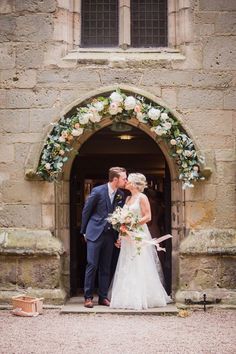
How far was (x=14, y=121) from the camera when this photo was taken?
8.01 m

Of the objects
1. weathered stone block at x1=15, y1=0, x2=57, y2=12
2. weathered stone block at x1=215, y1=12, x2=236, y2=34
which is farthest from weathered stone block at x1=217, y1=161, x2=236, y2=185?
weathered stone block at x1=15, y1=0, x2=57, y2=12

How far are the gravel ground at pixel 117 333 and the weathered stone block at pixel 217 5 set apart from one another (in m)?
4.10

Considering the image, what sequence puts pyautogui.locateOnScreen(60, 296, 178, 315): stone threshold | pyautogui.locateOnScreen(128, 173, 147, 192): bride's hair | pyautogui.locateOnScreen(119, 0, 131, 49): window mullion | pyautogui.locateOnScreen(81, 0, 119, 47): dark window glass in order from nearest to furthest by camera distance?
pyautogui.locateOnScreen(60, 296, 178, 315): stone threshold < pyautogui.locateOnScreen(128, 173, 147, 192): bride's hair < pyautogui.locateOnScreen(119, 0, 131, 49): window mullion < pyautogui.locateOnScreen(81, 0, 119, 47): dark window glass

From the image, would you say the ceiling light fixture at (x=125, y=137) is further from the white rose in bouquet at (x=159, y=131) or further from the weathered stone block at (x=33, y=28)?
the weathered stone block at (x=33, y=28)

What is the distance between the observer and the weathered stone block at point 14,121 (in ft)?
26.2

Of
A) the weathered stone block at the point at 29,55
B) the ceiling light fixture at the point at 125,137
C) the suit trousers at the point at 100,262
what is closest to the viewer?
the suit trousers at the point at 100,262

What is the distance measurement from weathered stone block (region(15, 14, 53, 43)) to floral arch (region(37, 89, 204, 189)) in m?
1.19

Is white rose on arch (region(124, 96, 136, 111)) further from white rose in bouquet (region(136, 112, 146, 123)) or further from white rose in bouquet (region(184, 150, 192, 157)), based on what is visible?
white rose in bouquet (region(184, 150, 192, 157))

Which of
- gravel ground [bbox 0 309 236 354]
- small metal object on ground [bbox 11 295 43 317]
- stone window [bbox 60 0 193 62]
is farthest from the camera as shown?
stone window [bbox 60 0 193 62]

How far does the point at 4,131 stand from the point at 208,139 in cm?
281

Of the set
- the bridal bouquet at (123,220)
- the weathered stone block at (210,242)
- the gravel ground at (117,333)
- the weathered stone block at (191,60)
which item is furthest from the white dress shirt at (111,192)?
the weathered stone block at (191,60)

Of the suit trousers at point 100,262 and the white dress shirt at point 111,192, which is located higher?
the white dress shirt at point 111,192

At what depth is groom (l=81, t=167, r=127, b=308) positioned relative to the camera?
763 centimetres

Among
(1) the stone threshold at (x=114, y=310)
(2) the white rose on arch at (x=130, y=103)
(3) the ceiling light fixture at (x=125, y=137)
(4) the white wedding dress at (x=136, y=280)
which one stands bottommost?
(1) the stone threshold at (x=114, y=310)
